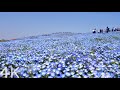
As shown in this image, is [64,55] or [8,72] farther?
[64,55]

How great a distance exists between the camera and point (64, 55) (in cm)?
534

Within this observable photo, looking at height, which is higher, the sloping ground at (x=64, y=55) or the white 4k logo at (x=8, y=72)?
the sloping ground at (x=64, y=55)

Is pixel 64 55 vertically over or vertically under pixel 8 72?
over

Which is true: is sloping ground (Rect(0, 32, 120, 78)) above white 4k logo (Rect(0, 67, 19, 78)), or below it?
above

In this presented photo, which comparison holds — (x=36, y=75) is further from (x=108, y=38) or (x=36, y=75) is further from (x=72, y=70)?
(x=108, y=38)

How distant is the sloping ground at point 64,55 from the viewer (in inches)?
201

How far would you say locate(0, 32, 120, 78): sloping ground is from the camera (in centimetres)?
512

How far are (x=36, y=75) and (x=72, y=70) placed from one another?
0.53 m
